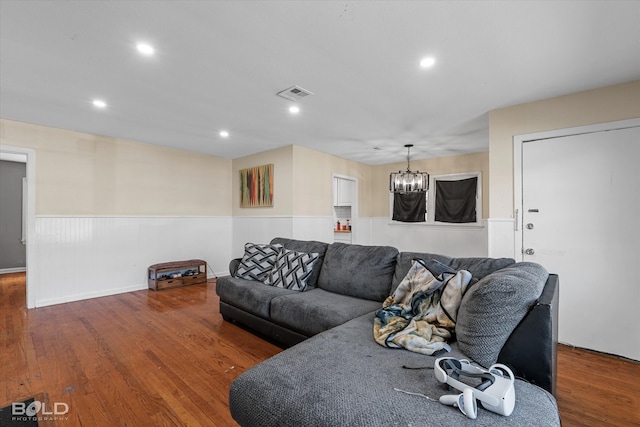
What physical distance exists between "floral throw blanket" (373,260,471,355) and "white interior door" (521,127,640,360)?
1.71m

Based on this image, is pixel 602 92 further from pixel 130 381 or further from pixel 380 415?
Answer: pixel 130 381

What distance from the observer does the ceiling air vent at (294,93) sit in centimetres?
270


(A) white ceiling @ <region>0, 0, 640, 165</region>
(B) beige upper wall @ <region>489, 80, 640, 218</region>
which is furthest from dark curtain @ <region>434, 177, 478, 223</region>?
(B) beige upper wall @ <region>489, 80, 640, 218</region>

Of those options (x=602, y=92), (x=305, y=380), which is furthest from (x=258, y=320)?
(x=602, y=92)

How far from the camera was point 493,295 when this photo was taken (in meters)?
1.37

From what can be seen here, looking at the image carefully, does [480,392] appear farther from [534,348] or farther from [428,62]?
[428,62]

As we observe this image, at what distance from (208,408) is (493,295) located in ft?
5.69

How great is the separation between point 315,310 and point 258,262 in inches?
45.8

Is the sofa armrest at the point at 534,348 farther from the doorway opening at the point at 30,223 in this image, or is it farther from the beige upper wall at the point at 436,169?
the doorway opening at the point at 30,223

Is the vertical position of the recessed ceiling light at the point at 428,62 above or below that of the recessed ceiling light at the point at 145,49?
above

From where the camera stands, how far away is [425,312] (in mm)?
1775

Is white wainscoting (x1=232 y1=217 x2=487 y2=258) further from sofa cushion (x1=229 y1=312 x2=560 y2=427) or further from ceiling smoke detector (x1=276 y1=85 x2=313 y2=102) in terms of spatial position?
sofa cushion (x1=229 y1=312 x2=560 y2=427)

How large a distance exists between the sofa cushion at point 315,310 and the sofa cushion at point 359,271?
90mm

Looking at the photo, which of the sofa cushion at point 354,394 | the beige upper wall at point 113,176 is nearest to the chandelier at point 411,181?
the sofa cushion at point 354,394
